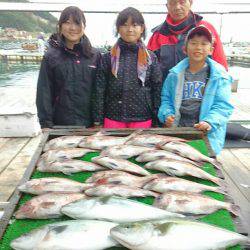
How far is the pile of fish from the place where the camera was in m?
1.73

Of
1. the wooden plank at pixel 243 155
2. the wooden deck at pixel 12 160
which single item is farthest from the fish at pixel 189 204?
the wooden plank at pixel 243 155

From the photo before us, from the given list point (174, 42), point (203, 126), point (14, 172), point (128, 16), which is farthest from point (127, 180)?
point (14, 172)

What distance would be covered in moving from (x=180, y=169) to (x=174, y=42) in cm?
223

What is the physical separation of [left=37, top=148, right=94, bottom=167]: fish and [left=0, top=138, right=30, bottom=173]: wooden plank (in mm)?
2771

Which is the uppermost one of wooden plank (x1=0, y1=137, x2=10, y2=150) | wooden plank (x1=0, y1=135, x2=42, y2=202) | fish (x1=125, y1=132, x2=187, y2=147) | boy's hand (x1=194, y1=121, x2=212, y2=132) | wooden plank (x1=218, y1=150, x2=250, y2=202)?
boy's hand (x1=194, y1=121, x2=212, y2=132)

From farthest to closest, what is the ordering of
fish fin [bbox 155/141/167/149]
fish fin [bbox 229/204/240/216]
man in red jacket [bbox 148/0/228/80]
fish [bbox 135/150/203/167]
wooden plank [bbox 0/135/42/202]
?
1. wooden plank [bbox 0/135/42/202]
2. man in red jacket [bbox 148/0/228/80]
3. fish fin [bbox 155/141/167/149]
4. fish [bbox 135/150/203/167]
5. fish fin [bbox 229/204/240/216]

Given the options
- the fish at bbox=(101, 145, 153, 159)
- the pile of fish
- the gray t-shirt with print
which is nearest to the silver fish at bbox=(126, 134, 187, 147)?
the pile of fish

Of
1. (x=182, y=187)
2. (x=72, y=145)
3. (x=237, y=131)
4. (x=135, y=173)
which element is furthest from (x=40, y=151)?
(x=237, y=131)

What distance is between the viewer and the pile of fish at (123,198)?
1733mm

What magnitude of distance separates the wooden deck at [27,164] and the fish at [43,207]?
2.18 meters

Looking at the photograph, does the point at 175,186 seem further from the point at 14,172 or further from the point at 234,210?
the point at 14,172

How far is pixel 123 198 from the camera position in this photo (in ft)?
6.88

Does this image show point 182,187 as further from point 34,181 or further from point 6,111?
point 6,111

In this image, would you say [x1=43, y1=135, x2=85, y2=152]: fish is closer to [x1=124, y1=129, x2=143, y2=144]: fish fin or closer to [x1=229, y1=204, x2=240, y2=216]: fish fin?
[x1=124, y1=129, x2=143, y2=144]: fish fin
